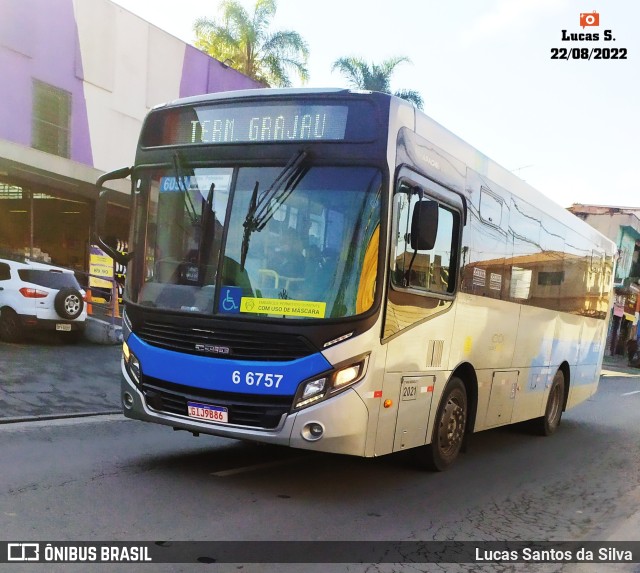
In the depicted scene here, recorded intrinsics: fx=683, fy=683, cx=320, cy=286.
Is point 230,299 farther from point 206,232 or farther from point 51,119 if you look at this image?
point 51,119

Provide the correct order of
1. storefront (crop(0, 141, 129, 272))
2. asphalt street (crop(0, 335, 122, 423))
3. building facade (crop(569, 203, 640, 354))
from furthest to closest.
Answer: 1. building facade (crop(569, 203, 640, 354))
2. storefront (crop(0, 141, 129, 272))
3. asphalt street (crop(0, 335, 122, 423))

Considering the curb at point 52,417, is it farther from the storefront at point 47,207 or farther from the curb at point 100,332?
the storefront at point 47,207

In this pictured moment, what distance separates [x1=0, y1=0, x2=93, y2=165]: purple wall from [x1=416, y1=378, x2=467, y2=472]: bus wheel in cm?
1290

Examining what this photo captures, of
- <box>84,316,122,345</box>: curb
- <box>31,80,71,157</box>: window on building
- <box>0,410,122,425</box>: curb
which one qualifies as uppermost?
<box>31,80,71,157</box>: window on building

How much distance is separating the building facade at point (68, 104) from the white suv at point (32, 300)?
218cm

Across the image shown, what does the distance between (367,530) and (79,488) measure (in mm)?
2282

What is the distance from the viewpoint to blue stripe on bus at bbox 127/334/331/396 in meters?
5.27

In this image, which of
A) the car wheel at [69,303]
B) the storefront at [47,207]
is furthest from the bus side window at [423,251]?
the storefront at [47,207]

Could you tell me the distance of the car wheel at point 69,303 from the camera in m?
13.9

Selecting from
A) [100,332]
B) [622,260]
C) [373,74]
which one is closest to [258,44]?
[373,74]

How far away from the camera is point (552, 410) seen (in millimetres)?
10555

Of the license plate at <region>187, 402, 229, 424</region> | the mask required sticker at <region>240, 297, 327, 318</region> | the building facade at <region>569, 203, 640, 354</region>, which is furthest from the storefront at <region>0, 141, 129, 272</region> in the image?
the building facade at <region>569, 203, 640, 354</region>

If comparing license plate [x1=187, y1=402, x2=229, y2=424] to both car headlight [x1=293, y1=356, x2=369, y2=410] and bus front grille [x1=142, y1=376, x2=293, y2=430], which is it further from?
car headlight [x1=293, y1=356, x2=369, y2=410]

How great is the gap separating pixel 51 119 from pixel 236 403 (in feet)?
45.6
